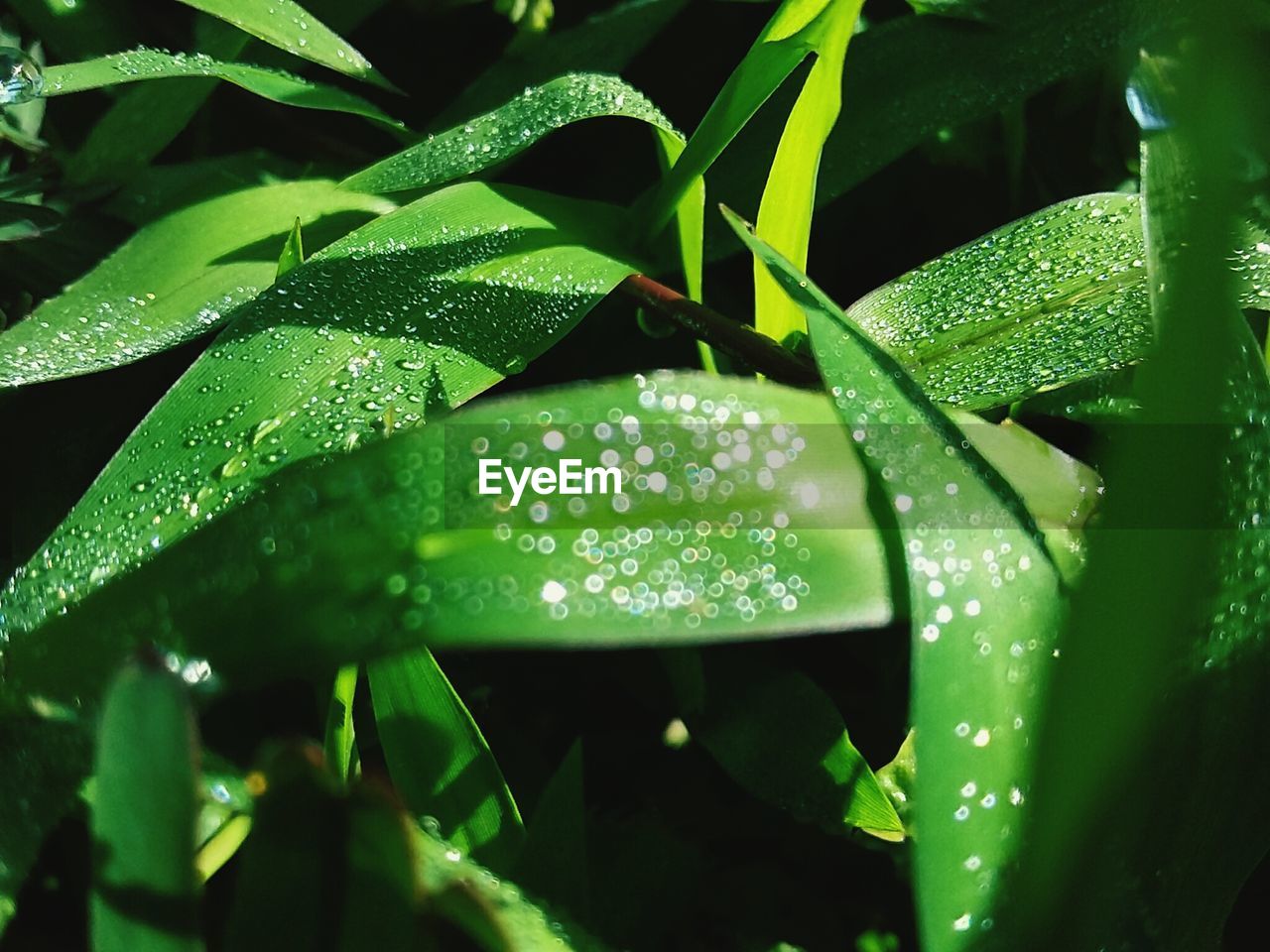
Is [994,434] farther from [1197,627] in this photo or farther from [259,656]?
[259,656]

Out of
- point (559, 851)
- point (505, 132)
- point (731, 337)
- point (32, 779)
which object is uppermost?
point (505, 132)

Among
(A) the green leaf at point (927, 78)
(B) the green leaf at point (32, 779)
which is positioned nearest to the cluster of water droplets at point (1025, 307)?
(A) the green leaf at point (927, 78)

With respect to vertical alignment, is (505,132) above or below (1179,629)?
above

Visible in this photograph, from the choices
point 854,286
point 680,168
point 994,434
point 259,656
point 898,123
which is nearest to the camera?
point 259,656

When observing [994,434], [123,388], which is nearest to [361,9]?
[123,388]

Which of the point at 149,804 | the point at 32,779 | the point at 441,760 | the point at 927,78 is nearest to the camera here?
the point at 149,804

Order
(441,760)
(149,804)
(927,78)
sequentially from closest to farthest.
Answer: (149,804), (441,760), (927,78)

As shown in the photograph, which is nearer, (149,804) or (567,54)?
(149,804)

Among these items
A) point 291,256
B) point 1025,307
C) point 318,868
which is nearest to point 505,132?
point 291,256

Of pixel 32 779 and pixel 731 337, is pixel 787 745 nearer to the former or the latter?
pixel 731 337
